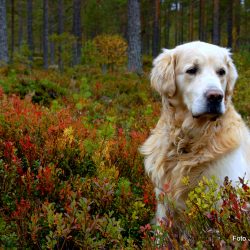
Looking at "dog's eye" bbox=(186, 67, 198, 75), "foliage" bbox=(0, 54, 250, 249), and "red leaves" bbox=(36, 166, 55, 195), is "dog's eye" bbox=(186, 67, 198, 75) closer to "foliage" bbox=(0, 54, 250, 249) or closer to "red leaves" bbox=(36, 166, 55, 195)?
"foliage" bbox=(0, 54, 250, 249)

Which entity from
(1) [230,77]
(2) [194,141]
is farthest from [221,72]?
(2) [194,141]

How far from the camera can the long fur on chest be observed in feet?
10.9

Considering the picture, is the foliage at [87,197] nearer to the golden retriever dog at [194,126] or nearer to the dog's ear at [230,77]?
the golden retriever dog at [194,126]

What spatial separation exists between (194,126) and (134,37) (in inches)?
445

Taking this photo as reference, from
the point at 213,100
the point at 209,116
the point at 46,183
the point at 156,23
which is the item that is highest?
the point at 156,23

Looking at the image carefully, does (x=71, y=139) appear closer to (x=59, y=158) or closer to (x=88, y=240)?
(x=59, y=158)

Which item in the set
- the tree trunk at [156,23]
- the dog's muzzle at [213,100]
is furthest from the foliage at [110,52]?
the dog's muzzle at [213,100]

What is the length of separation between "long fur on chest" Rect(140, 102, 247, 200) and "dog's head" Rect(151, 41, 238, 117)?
0.56 feet

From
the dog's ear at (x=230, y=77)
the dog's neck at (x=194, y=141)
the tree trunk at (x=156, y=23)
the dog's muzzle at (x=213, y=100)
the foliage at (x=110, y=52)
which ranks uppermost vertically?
the tree trunk at (x=156, y=23)

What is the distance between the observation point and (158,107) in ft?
26.3

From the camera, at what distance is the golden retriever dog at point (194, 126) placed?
3.30 m

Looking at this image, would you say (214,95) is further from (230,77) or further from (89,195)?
(89,195)

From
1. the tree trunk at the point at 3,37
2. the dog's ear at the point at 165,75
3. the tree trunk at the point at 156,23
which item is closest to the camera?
the dog's ear at the point at 165,75

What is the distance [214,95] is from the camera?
10.6 ft
